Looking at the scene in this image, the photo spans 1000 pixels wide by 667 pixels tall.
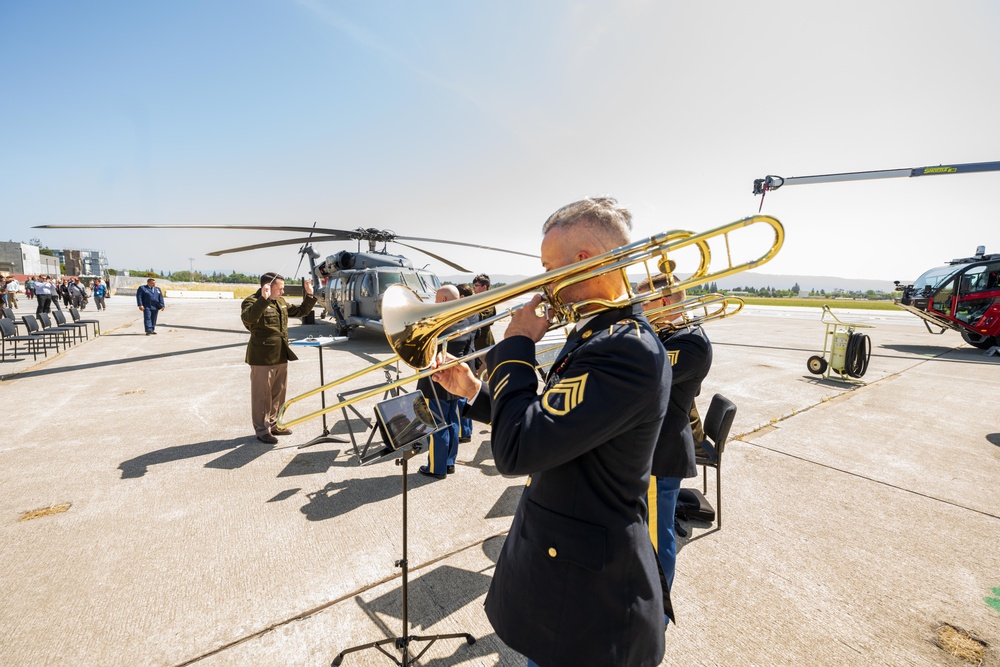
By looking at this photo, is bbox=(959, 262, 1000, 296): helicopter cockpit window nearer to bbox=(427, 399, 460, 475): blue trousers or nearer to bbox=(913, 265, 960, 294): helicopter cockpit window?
bbox=(913, 265, 960, 294): helicopter cockpit window

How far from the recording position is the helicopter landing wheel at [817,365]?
29.3ft

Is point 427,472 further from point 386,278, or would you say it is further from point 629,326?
point 386,278

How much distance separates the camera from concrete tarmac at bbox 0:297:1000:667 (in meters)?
2.42

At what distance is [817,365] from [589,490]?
1041 cm

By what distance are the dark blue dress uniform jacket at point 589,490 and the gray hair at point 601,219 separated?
0.27 meters

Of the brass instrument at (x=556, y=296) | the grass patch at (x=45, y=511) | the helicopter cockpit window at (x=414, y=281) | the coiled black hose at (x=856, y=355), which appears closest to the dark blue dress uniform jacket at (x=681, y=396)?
the brass instrument at (x=556, y=296)

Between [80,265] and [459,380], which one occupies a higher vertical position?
[80,265]

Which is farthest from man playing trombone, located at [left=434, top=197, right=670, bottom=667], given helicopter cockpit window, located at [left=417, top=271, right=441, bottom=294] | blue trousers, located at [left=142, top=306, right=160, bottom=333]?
blue trousers, located at [left=142, top=306, right=160, bottom=333]

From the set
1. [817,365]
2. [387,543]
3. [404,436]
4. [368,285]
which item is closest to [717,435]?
[404,436]

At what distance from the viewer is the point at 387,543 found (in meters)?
3.30

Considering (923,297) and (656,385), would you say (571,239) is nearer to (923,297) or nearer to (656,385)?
(656,385)

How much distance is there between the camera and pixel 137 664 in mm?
2238

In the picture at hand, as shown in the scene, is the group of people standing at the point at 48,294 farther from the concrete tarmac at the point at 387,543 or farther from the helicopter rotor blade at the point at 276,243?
the concrete tarmac at the point at 387,543

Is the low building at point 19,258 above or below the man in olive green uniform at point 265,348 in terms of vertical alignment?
above
